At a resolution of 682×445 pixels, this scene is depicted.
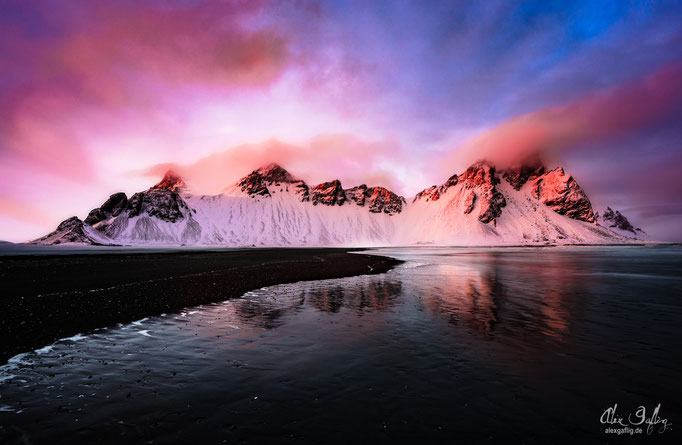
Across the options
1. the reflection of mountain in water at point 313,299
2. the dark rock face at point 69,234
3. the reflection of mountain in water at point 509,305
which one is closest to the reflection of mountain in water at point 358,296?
the reflection of mountain in water at point 313,299

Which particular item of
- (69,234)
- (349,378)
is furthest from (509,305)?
(69,234)

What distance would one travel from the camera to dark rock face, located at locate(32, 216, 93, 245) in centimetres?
16288

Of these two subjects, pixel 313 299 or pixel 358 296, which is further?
pixel 358 296

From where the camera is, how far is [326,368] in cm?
938

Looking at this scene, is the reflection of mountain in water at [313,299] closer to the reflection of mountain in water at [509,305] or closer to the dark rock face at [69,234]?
the reflection of mountain in water at [509,305]

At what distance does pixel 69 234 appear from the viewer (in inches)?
6516

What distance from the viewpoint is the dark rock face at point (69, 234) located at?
534 ft

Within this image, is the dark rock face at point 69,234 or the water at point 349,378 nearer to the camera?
the water at point 349,378

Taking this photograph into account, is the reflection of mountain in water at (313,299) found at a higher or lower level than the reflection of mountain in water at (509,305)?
higher
